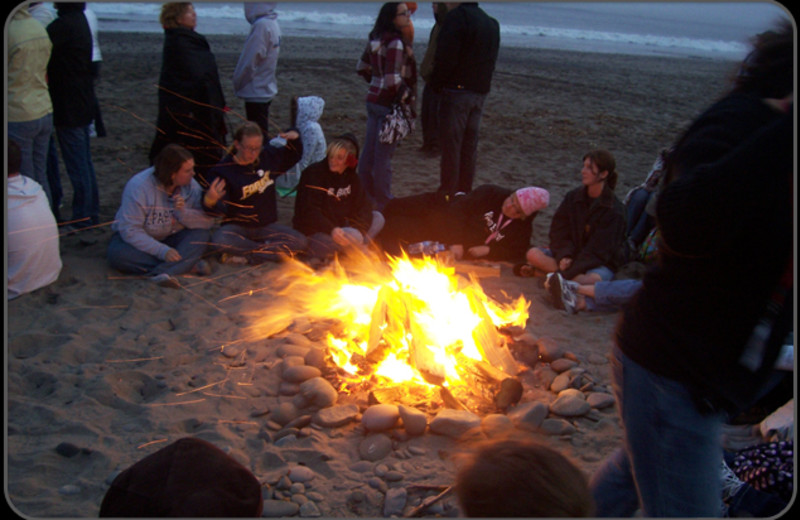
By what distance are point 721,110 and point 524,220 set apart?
13.2ft

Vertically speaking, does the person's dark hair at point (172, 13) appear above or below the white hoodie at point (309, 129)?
above

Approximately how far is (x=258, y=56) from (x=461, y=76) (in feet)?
6.56

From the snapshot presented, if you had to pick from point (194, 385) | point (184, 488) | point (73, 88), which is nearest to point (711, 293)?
point (184, 488)

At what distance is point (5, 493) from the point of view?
2727 mm


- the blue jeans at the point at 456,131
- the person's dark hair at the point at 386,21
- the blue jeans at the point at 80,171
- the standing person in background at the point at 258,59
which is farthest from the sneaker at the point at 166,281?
the person's dark hair at the point at 386,21

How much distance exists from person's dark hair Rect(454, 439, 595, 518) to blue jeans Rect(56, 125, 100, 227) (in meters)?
5.13

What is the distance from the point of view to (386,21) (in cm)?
631

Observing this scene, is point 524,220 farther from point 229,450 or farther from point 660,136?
point 660,136

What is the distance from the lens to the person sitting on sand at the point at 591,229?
17.3 ft

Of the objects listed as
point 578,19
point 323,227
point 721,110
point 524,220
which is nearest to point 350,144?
point 323,227

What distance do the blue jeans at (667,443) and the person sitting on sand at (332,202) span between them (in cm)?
396

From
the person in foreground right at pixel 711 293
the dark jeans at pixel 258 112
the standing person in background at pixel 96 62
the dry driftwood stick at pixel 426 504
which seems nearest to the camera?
the person in foreground right at pixel 711 293

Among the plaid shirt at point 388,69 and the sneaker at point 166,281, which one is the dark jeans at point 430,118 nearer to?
the plaid shirt at point 388,69

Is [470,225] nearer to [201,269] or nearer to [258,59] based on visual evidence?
[201,269]
